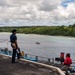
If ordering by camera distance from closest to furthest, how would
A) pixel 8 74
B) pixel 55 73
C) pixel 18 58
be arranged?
1. pixel 8 74
2. pixel 55 73
3. pixel 18 58

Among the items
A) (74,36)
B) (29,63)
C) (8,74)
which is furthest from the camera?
(74,36)

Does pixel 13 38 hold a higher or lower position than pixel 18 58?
higher

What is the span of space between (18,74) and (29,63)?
414cm

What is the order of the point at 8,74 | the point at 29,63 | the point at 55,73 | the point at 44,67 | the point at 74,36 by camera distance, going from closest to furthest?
the point at 8,74 → the point at 55,73 → the point at 44,67 → the point at 29,63 → the point at 74,36

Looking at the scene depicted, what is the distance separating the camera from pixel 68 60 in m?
16.5

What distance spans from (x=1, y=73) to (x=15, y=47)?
3583 millimetres

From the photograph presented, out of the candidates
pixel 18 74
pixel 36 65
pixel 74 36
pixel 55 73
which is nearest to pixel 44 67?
pixel 36 65

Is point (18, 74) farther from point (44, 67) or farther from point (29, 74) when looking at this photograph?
point (44, 67)

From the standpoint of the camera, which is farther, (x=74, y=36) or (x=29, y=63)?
(x=74, y=36)

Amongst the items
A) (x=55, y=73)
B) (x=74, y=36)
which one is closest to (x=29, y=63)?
(x=55, y=73)

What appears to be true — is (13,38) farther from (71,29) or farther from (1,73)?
(71,29)

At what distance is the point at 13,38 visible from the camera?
15562 mm

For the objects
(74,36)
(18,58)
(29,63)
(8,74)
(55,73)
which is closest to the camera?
(8,74)

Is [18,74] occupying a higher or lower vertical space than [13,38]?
lower
